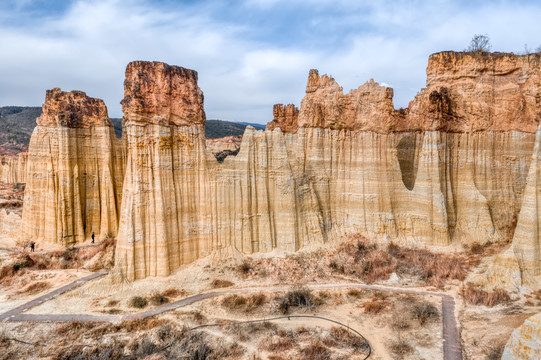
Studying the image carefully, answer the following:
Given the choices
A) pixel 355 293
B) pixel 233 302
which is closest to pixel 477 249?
pixel 355 293

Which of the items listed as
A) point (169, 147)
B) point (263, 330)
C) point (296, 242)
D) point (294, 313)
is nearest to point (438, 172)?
point (296, 242)

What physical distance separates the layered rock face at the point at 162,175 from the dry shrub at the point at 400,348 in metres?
11.9

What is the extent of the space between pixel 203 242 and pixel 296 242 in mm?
5965

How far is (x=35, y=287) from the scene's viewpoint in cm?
2006

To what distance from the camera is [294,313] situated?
16438 mm

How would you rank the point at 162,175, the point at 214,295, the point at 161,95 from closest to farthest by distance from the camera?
the point at 214,295 < the point at 162,175 < the point at 161,95

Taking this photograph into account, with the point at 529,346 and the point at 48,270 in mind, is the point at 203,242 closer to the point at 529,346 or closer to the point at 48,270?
the point at 48,270

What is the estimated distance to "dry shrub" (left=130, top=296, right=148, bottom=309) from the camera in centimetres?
1697

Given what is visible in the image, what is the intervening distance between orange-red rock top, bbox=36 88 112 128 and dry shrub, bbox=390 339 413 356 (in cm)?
2608

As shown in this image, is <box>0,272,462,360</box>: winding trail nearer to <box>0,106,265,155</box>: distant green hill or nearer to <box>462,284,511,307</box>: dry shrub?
<box>462,284,511,307</box>: dry shrub

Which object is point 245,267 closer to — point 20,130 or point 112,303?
point 112,303

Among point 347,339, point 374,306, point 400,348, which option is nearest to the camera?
point 400,348

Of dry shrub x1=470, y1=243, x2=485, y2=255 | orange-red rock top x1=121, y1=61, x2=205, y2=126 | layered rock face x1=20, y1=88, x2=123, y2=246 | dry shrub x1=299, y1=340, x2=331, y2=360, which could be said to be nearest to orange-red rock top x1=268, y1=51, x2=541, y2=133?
dry shrub x1=470, y1=243, x2=485, y2=255

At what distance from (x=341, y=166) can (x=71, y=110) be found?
21.5 metres
